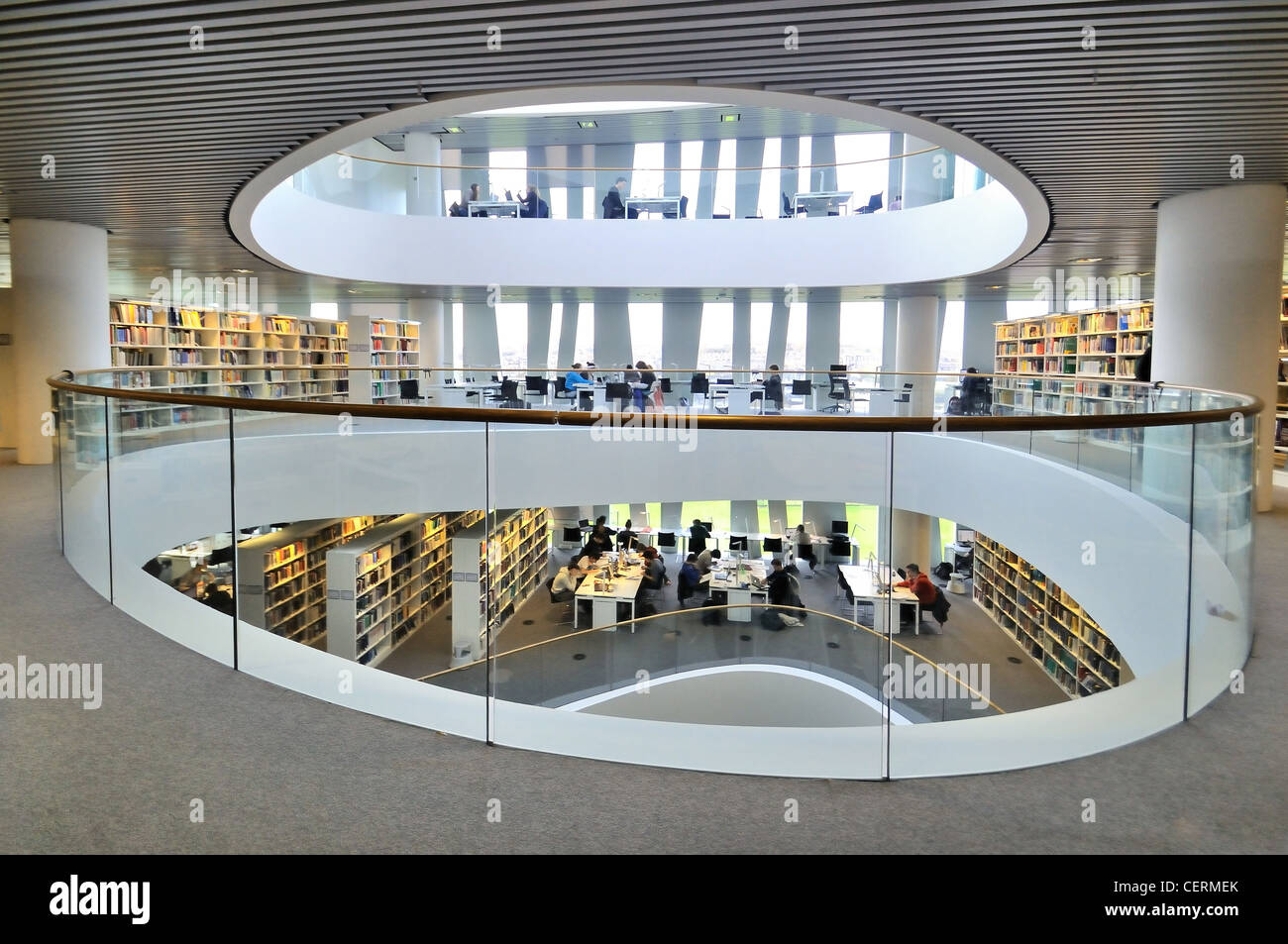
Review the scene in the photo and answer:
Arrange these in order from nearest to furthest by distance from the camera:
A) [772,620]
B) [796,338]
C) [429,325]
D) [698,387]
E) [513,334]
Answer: [772,620], [698,387], [429,325], [796,338], [513,334]

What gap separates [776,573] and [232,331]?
8.18 metres

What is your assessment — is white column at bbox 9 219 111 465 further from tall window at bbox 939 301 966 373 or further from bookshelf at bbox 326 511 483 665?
tall window at bbox 939 301 966 373

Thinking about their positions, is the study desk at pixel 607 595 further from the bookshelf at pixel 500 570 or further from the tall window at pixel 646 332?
the tall window at pixel 646 332

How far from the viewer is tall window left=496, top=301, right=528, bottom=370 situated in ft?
57.8

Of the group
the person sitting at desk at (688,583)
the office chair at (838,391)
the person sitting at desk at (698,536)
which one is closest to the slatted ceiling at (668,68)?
the office chair at (838,391)

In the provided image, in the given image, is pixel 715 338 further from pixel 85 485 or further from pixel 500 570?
pixel 85 485

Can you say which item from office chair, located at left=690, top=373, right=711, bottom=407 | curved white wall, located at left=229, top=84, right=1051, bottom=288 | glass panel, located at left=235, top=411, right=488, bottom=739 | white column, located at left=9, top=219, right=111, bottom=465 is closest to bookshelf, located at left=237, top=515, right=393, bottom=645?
glass panel, located at left=235, top=411, right=488, bottom=739

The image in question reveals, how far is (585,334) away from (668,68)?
1320 cm

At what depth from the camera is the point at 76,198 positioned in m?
7.28

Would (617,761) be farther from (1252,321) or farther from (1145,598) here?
(1252,321)

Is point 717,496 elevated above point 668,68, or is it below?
below

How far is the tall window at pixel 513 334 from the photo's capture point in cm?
1762

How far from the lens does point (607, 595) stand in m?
10.0

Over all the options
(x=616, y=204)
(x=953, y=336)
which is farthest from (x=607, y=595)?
(x=953, y=336)
